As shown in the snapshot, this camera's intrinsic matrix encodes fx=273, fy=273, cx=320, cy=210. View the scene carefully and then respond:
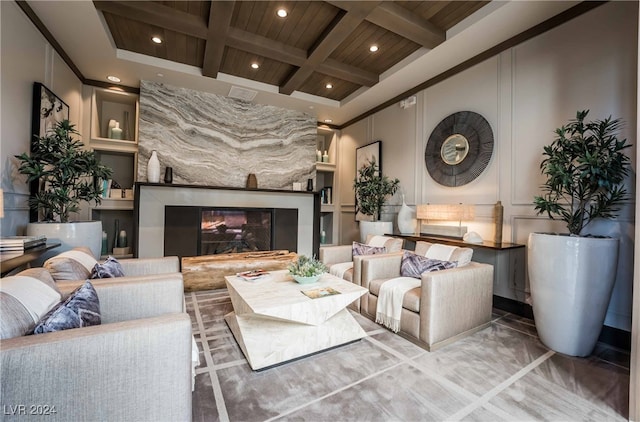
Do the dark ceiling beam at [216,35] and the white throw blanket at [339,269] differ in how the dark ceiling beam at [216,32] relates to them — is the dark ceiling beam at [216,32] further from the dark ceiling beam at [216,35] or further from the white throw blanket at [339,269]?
the white throw blanket at [339,269]

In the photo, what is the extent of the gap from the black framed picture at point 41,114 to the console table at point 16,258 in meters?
0.99

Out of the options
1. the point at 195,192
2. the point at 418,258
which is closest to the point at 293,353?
the point at 418,258

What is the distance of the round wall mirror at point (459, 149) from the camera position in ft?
10.2

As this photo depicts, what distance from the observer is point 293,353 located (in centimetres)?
185

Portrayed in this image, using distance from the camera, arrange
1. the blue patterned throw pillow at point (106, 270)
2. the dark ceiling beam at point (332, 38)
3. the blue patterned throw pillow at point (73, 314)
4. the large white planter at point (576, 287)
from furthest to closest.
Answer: the dark ceiling beam at point (332, 38), the large white planter at point (576, 287), the blue patterned throw pillow at point (106, 270), the blue patterned throw pillow at point (73, 314)

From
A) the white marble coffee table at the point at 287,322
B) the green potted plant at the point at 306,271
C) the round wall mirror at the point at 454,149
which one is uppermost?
the round wall mirror at the point at 454,149

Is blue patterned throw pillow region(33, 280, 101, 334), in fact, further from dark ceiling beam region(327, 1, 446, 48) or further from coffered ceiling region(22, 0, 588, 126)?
dark ceiling beam region(327, 1, 446, 48)

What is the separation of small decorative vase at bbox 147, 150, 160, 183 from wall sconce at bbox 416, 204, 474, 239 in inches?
144

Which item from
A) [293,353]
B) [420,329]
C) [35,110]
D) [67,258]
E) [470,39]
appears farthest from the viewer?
[470,39]

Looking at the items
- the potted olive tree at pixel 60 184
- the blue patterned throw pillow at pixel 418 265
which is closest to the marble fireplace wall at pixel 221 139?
the potted olive tree at pixel 60 184

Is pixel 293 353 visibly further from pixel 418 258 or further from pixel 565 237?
pixel 565 237

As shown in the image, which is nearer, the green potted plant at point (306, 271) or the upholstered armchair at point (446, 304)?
the upholstered armchair at point (446, 304)

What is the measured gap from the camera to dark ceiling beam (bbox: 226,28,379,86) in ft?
9.95

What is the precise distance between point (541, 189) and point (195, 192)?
4320 millimetres
